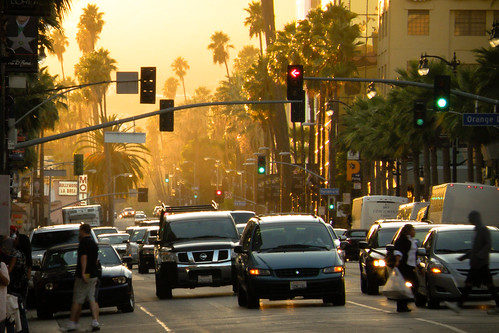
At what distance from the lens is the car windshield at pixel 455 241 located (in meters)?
21.6

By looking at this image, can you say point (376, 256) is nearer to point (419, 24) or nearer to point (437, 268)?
point (437, 268)

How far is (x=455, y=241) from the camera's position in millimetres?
21766

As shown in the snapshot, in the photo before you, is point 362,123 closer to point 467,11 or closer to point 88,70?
point 467,11

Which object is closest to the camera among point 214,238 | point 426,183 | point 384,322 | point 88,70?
point 384,322

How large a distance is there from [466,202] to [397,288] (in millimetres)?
22920

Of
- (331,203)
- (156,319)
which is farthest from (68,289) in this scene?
(331,203)

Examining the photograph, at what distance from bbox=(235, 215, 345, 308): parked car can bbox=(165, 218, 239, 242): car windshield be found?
488 centimetres

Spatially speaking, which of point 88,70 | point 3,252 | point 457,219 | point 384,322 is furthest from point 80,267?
point 88,70

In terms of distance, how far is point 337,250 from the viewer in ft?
71.1

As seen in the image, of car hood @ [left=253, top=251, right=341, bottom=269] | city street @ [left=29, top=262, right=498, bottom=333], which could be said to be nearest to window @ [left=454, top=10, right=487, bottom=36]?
city street @ [left=29, top=262, right=498, bottom=333]

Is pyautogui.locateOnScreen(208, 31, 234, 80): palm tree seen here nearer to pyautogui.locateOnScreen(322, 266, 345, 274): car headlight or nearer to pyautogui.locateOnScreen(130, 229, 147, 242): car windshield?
pyautogui.locateOnScreen(130, 229, 147, 242): car windshield

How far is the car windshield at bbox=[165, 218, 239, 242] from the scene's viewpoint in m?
27.3

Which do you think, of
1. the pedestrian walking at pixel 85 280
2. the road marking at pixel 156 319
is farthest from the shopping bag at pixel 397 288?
the pedestrian walking at pixel 85 280

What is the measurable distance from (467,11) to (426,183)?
25.2 metres
